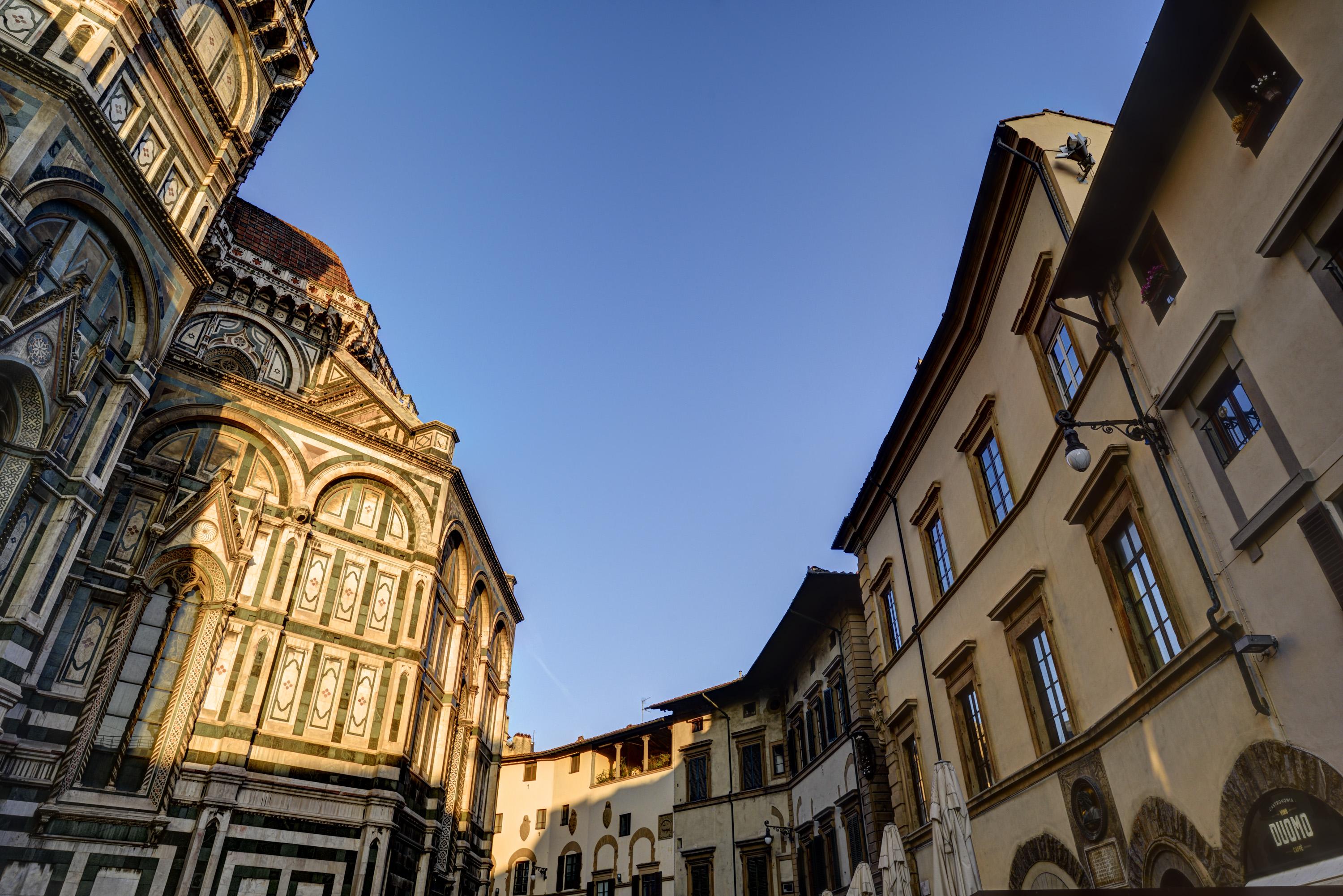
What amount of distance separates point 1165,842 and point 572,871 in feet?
107

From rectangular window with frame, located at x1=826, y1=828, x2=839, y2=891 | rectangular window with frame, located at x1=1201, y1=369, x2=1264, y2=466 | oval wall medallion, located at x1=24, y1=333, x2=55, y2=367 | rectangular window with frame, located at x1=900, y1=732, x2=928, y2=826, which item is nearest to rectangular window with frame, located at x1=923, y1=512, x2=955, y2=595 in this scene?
rectangular window with frame, located at x1=900, y1=732, x2=928, y2=826

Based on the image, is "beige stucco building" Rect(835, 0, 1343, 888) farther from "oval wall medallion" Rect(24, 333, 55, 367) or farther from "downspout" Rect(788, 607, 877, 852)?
"oval wall medallion" Rect(24, 333, 55, 367)

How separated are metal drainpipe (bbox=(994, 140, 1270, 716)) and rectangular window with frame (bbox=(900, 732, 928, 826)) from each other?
9.75 metres

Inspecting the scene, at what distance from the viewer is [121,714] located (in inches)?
679

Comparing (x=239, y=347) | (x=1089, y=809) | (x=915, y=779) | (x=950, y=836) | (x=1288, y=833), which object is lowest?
(x=1288, y=833)

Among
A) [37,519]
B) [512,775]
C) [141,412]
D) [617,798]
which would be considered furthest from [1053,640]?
[512,775]

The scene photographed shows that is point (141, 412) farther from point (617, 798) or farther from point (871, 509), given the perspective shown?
A: point (617, 798)

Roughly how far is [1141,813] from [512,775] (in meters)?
35.7

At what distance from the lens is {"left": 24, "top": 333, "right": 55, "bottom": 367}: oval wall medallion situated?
13.8m

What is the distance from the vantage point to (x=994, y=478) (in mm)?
14633

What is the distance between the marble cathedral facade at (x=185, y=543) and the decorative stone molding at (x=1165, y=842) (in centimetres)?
1539

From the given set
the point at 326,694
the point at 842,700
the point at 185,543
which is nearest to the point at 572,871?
the point at 842,700

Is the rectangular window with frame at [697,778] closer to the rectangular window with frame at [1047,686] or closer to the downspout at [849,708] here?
the downspout at [849,708]

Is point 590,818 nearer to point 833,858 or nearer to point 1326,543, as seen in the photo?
point 833,858
